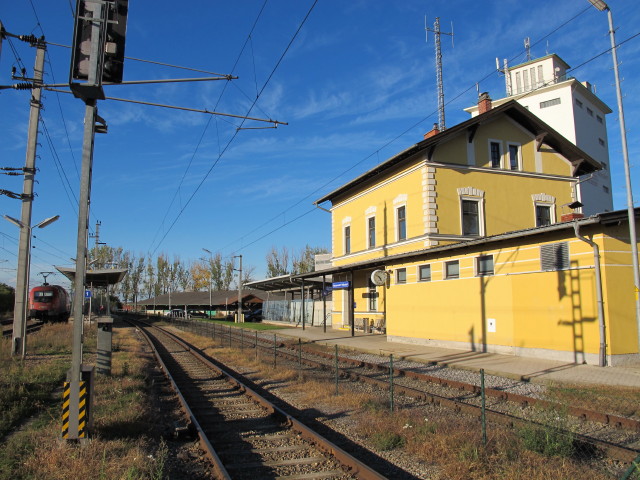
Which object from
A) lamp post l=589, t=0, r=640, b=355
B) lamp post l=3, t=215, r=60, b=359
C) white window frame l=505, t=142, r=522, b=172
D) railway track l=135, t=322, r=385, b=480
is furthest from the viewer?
white window frame l=505, t=142, r=522, b=172

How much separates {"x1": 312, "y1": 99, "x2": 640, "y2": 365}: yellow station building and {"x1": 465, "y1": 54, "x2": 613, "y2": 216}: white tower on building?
78.4ft

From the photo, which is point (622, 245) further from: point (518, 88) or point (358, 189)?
point (518, 88)

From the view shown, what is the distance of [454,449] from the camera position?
6.41 m

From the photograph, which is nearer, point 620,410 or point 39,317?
point 620,410

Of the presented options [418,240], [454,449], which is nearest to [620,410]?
[454,449]

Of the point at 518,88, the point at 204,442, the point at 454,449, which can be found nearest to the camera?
the point at 454,449

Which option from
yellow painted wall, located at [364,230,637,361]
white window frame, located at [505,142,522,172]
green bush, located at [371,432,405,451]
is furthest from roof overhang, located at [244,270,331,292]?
green bush, located at [371,432,405,451]

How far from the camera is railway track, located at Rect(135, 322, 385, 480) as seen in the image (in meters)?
5.96

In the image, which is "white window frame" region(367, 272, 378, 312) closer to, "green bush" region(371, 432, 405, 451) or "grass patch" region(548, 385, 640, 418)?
"grass patch" region(548, 385, 640, 418)

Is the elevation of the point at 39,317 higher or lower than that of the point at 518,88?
lower

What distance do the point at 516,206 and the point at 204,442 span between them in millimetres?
22464

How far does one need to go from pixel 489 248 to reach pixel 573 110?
39.2 metres

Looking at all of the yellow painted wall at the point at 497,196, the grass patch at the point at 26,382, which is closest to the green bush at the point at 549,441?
the grass patch at the point at 26,382

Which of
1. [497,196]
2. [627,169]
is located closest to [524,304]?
[627,169]
